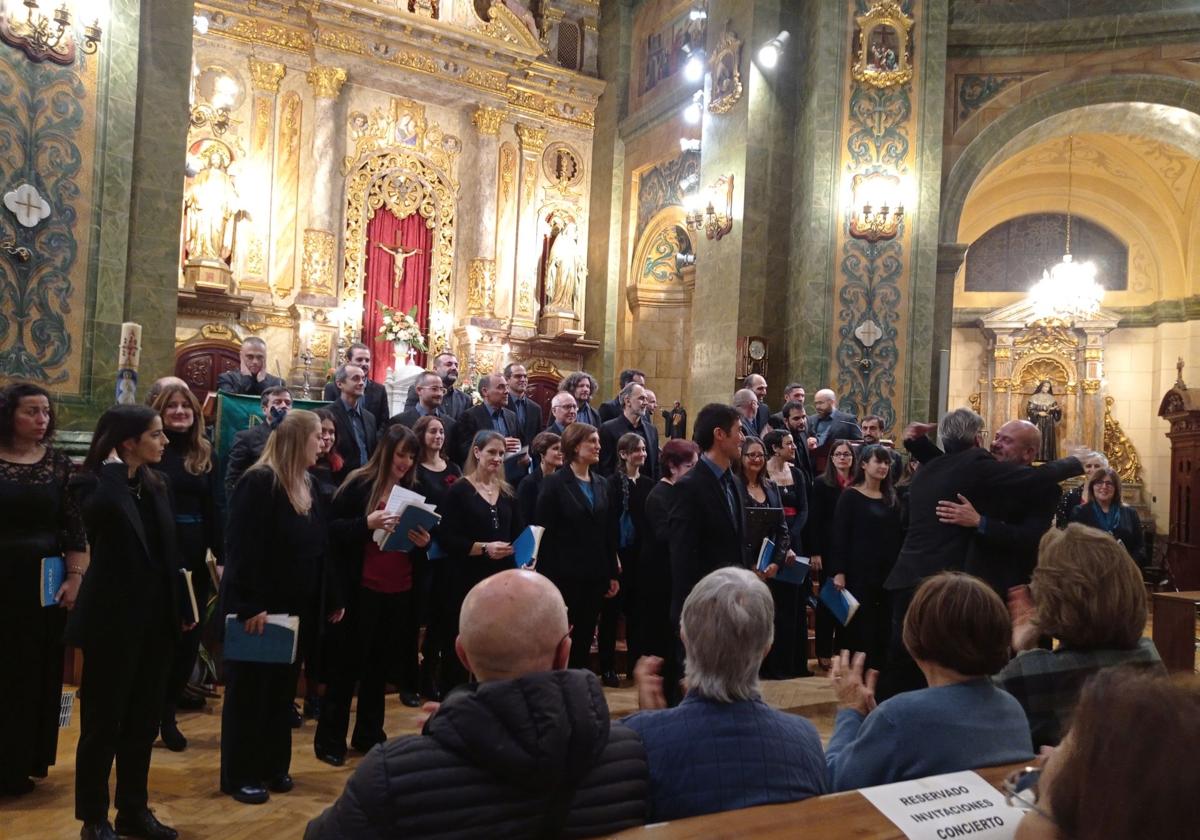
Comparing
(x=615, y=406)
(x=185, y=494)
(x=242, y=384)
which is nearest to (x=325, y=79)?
(x=242, y=384)

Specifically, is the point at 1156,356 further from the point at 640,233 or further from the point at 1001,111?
the point at 640,233

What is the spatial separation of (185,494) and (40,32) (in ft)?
13.5

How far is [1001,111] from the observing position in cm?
1070

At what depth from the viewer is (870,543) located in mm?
5379

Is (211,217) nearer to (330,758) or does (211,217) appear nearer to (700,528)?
(330,758)

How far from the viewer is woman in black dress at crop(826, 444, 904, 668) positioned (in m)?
5.39

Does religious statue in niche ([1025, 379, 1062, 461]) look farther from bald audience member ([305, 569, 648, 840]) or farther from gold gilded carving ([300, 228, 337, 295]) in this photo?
bald audience member ([305, 569, 648, 840])

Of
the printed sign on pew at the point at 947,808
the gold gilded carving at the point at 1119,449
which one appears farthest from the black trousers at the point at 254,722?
the gold gilded carving at the point at 1119,449

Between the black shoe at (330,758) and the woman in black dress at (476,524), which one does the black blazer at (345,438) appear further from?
the black shoe at (330,758)

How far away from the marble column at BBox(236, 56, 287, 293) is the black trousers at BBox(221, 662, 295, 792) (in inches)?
394

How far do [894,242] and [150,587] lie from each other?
893 centimetres

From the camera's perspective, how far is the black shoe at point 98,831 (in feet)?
10.0

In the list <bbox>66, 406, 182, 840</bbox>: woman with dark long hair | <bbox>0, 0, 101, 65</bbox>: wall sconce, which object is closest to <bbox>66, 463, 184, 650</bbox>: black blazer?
<bbox>66, 406, 182, 840</bbox>: woman with dark long hair

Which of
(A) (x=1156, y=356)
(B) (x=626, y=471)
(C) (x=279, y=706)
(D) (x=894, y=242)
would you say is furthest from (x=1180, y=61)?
(C) (x=279, y=706)
